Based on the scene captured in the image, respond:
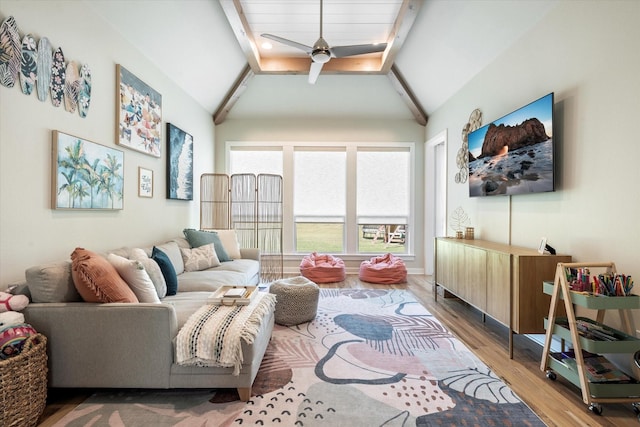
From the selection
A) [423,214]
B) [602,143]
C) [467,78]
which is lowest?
[423,214]

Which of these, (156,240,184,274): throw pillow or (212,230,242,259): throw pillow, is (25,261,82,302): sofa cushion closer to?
(156,240,184,274): throw pillow

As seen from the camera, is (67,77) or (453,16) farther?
(453,16)

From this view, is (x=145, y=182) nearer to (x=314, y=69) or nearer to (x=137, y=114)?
(x=137, y=114)

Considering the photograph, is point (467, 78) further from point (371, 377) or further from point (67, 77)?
point (67, 77)

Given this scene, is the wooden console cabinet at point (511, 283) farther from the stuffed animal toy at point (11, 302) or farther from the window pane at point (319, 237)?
the stuffed animal toy at point (11, 302)

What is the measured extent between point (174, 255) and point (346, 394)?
88.1 inches

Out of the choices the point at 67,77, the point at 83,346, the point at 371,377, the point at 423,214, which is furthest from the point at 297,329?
the point at 423,214

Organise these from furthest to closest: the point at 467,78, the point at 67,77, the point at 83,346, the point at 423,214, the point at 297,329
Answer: the point at 423,214 → the point at 467,78 → the point at 297,329 → the point at 67,77 → the point at 83,346

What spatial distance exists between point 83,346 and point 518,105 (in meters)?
3.97

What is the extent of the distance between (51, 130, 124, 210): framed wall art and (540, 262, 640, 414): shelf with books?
3518 mm

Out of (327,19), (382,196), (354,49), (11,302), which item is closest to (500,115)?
(354,49)

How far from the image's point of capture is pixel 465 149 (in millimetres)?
3900

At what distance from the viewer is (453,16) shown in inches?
125

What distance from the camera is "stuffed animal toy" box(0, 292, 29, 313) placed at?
5.45 feet
